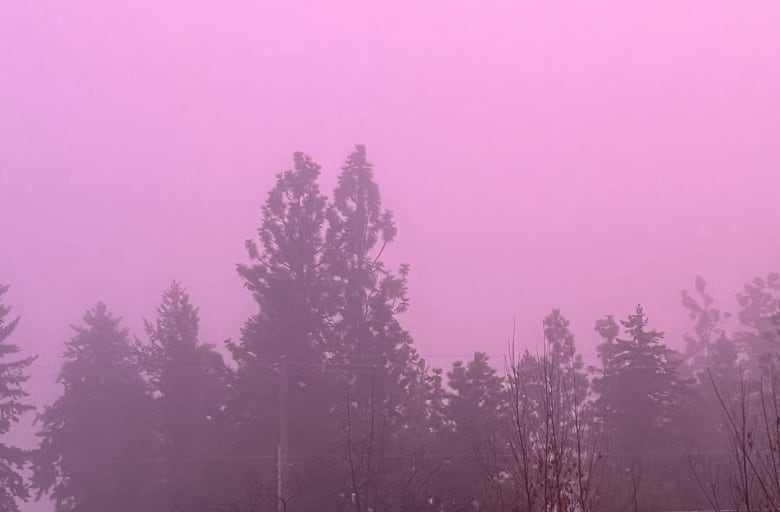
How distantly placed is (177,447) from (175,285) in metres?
7.77

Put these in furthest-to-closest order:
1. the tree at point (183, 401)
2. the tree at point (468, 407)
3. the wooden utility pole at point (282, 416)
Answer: the tree at point (183, 401), the wooden utility pole at point (282, 416), the tree at point (468, 407)

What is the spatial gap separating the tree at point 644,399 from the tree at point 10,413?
19469mm

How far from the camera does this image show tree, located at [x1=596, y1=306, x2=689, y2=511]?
89.2 feet

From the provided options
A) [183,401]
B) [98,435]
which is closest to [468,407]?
[183,401]

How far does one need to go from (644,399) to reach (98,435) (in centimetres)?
1871

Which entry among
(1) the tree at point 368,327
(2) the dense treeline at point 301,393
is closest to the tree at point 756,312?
(2) the dense treeline at point 301,393

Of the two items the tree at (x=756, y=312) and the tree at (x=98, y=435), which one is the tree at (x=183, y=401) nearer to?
the tree at (x=98, y=435)

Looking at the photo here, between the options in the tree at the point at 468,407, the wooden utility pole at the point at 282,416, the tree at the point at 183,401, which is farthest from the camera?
the tree at the point at 183,401

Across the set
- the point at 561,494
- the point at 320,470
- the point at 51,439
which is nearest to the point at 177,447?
the point at 51,439

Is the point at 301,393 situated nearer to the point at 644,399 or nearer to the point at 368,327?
the point at 368,327

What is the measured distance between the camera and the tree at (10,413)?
98.2ft

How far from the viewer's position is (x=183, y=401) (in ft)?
105

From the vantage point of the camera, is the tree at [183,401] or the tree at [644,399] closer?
the tree at [644,399]

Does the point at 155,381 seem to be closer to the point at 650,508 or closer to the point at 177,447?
the point at 177,447
